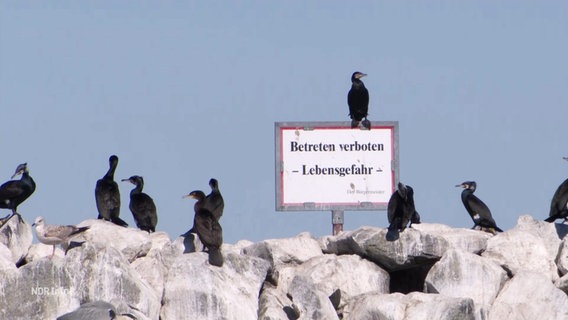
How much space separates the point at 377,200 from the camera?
25438 mm

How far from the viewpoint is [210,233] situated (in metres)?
22.4

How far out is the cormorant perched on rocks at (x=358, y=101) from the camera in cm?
2587

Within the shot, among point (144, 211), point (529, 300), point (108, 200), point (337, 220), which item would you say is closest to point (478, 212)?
point (337, 220)

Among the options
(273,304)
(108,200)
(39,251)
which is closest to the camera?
(273,304)

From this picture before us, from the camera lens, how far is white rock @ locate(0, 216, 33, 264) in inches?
906

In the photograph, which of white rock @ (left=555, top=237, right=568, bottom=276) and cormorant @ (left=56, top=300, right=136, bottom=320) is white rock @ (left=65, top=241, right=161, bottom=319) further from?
white rock @ (left=555, top=237, right=568, bottom=276)

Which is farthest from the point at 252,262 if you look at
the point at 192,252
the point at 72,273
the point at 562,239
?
the point at 562,239

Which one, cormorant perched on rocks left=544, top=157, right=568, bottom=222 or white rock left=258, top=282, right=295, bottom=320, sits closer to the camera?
white rock left=258, top=282, right=295, bottom=320

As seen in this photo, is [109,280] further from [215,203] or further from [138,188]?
[138,188]

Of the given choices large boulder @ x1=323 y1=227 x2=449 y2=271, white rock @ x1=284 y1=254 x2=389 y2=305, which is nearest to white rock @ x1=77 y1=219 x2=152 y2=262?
white rock @ x1=284 y1=254 x2=389 y2=305

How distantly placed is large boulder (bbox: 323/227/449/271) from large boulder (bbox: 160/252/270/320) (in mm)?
1541

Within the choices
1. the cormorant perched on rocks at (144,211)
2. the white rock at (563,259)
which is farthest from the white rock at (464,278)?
the cormorant perched on rocks at (144,211)

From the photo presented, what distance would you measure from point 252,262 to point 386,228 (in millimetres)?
1968

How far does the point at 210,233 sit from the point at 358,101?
5.21m
